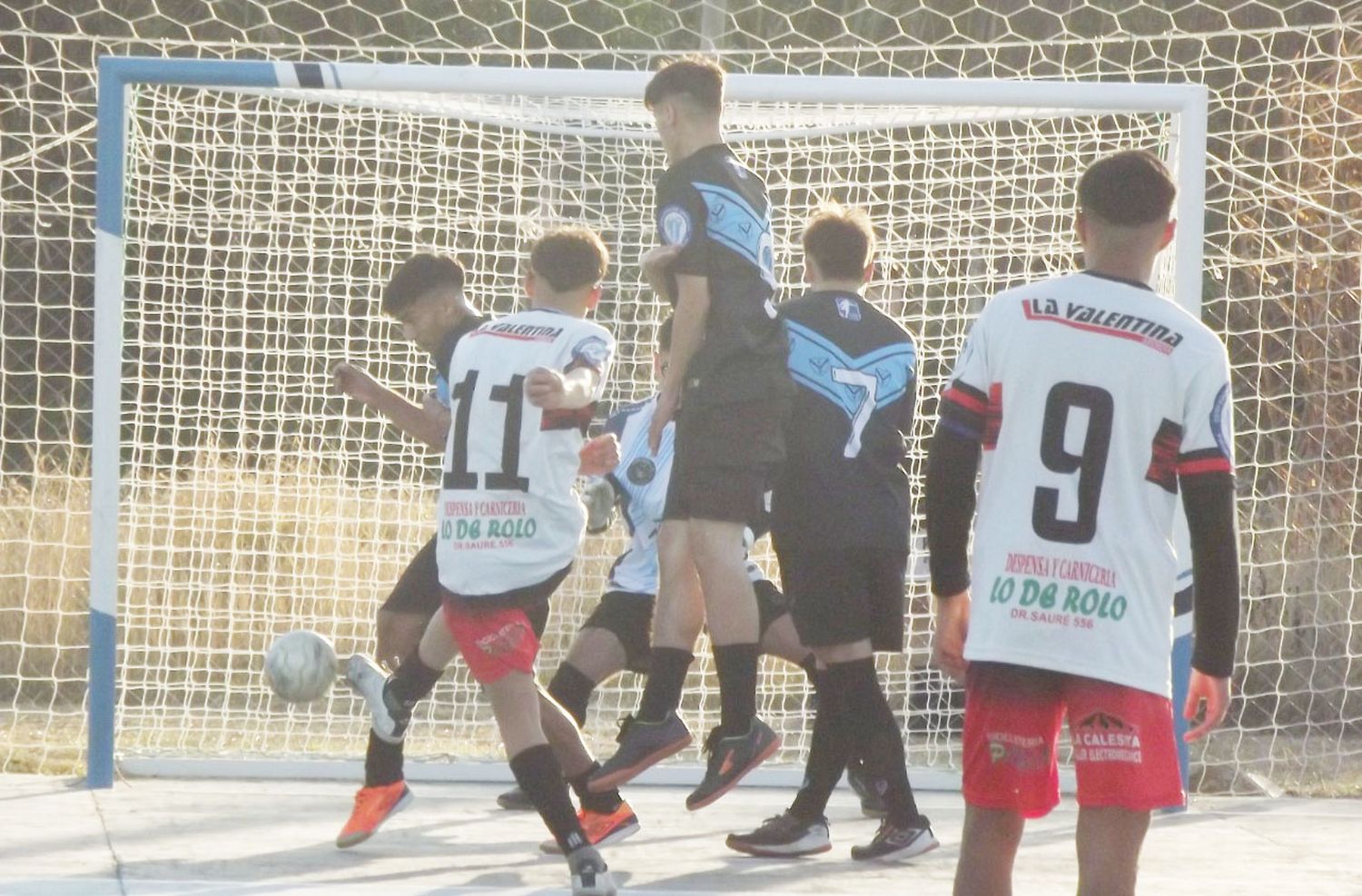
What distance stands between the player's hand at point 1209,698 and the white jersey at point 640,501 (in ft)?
8.53

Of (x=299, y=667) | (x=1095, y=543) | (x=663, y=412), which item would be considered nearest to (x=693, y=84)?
(x=663, y=412)

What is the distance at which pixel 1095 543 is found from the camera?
11.3ft

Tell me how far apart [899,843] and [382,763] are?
57.6 inches

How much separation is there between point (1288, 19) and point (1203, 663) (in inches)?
597

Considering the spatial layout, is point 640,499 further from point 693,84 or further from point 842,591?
point 693,84

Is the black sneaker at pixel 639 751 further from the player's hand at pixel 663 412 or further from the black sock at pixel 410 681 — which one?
the player's hand at pixel 663 412

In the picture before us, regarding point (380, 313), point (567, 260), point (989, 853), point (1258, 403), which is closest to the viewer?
point (989, 853)

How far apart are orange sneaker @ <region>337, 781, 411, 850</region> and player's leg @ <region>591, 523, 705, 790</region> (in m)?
0.59

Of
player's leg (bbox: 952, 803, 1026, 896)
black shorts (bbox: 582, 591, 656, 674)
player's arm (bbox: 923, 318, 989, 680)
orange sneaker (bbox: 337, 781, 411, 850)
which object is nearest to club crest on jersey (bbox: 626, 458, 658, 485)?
black shorts (bbox: 582, 591, 656, 674)

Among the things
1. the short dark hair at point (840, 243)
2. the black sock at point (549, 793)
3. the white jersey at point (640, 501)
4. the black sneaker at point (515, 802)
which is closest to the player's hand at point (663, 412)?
the short dark hair at point (840, 243)

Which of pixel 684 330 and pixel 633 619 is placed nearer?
pixel 684 330

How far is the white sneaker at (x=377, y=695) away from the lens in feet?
17.2

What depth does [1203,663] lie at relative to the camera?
11.5 feet

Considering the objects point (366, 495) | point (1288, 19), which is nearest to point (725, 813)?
point (366, 495)
